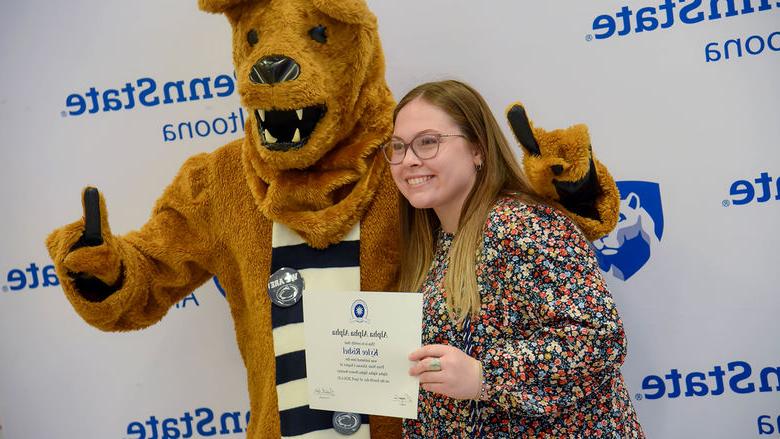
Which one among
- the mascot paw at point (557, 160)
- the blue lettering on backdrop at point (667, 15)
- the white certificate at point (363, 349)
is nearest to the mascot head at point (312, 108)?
the white certificate at point (363, 349)

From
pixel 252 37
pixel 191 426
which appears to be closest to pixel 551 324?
pixel 252 37

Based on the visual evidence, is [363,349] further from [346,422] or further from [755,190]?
[755,190]

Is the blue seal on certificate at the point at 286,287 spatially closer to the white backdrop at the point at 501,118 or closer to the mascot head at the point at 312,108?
the mascot head at the point at 312,108

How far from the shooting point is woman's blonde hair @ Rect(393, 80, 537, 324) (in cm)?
147

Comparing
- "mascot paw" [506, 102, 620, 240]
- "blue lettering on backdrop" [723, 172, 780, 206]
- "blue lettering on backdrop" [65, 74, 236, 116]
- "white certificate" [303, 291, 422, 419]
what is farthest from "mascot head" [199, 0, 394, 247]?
"blue lettering on backdrop" [723, 172, 780, 206]

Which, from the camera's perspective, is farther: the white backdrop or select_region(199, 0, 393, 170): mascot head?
the white backdrop

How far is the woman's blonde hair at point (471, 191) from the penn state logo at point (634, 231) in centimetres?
70

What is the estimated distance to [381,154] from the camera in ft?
5.86

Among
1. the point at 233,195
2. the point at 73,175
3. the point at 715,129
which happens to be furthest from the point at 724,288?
the point at 73,175

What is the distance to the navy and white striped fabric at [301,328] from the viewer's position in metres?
1.76

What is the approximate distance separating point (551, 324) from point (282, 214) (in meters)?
0.72

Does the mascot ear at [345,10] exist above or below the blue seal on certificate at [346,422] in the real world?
above

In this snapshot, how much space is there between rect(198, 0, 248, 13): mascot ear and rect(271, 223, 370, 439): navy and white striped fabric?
1.93 feet
